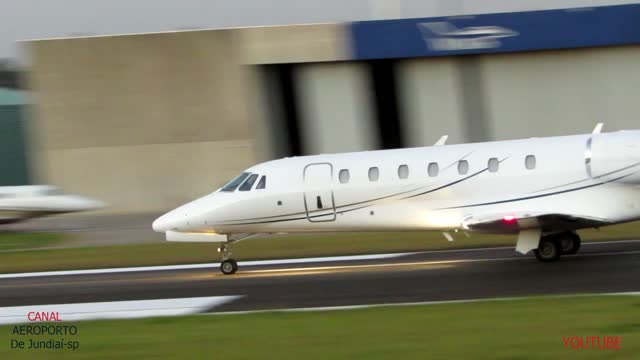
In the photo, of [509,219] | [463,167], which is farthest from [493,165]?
[509,219]

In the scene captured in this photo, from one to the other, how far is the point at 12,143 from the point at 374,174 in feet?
92.7

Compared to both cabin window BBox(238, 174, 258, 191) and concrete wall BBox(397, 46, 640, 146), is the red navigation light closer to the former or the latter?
cabin window BBox(238, 174, 258, 191)

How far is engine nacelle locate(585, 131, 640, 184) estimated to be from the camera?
17578 millimetres

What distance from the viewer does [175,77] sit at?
3878cm

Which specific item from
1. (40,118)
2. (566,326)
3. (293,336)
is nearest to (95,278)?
(293,336)

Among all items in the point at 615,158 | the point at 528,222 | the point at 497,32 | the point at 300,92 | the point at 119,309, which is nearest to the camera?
the point at 119,309

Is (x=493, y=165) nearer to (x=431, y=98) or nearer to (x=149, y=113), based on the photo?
(x=431, y=98)

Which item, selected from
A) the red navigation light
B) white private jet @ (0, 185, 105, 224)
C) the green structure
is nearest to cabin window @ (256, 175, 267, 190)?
the red navigation light

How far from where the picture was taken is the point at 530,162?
18109 millimetres

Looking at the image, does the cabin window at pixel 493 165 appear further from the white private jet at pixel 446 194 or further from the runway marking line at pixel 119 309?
the runway marking line at pixel 119 309

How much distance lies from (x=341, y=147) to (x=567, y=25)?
9.15 metres

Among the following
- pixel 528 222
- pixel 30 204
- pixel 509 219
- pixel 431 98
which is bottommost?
pixel 528 222

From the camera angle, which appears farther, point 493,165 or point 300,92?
point 300,92

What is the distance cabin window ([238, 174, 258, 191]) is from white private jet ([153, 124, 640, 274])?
2 cm
